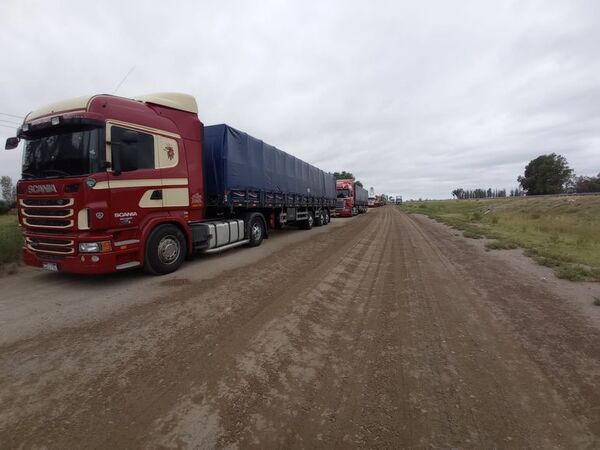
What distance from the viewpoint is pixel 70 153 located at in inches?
223

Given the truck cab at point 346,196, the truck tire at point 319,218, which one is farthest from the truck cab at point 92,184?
the truck cab at point 346,196

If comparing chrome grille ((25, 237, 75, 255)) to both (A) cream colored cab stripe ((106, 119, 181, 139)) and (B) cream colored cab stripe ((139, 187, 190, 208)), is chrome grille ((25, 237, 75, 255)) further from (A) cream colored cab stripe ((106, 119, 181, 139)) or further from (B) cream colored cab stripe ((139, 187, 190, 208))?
(A) cream colored cab stripe ((106, 119, 181, 139))

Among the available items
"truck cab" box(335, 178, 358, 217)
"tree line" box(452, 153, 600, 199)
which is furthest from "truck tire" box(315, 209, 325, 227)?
"tree line" box(452, 153, 600, 199)

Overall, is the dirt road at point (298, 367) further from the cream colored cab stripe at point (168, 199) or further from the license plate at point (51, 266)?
the cream colored cab stripe at point (168, 199)

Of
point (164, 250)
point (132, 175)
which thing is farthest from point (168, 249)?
point (132, 175)

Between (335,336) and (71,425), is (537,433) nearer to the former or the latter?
(335,336)

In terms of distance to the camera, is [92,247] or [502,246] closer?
[92,247]

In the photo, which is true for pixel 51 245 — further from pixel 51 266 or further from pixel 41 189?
pixel 41 189

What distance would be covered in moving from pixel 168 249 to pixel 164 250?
0.35ft

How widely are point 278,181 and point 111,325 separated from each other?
951 cm

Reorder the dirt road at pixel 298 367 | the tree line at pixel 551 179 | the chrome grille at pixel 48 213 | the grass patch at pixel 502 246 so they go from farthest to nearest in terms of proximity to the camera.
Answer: the tree line at pixel 551 179 → the grass patch at pixel 502 246 → the chrome grille at pixel 48 213 → the dirt road at pixel 298 367

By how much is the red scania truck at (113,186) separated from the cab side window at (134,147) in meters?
0.02

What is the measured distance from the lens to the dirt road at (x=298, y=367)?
228 cm

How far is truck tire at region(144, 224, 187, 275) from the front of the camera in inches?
255
